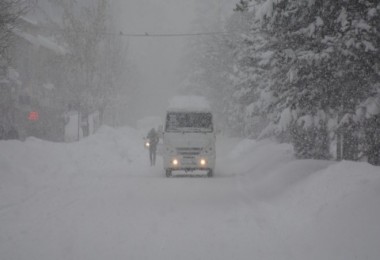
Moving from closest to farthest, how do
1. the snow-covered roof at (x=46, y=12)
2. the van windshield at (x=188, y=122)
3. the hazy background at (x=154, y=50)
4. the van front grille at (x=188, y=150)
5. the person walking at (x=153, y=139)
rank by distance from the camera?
the snow-covered roof at (x=46, y=12), the van front grille at (x=188, y=150), the van windshield at (x=188, y=122), the person walking at (x=153, y=139), the hazy background at (x=154, y=50)

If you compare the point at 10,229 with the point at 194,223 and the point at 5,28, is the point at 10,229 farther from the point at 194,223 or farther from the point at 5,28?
the point at 5,28

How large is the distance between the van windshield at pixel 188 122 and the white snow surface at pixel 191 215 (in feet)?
8.82

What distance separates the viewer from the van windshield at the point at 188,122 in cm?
2034

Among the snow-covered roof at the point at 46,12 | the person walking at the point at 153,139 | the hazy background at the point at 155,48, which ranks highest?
the hazy background at the point at 155,48

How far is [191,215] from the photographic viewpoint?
35.3ft

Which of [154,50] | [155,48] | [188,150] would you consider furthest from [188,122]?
[155,48]

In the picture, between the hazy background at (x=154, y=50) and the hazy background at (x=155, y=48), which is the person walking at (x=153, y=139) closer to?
the hazy background at (x=155, y=48)

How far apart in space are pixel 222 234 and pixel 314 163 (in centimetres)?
783

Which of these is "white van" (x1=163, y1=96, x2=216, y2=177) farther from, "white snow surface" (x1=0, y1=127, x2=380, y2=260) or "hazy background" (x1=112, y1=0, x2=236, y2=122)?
"hazy background" (x1=112, y1=0, x2=236, y2=122)

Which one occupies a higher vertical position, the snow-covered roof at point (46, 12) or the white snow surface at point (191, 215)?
the snow-covered roof at point (46, 12)

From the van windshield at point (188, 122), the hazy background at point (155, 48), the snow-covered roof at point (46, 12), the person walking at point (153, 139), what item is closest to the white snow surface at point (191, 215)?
the van windshield at point (188, 122)

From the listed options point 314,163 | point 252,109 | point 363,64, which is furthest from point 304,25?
point 252,109

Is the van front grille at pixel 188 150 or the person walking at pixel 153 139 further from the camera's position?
the person walking at pixel 153 139

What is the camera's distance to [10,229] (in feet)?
28.7
